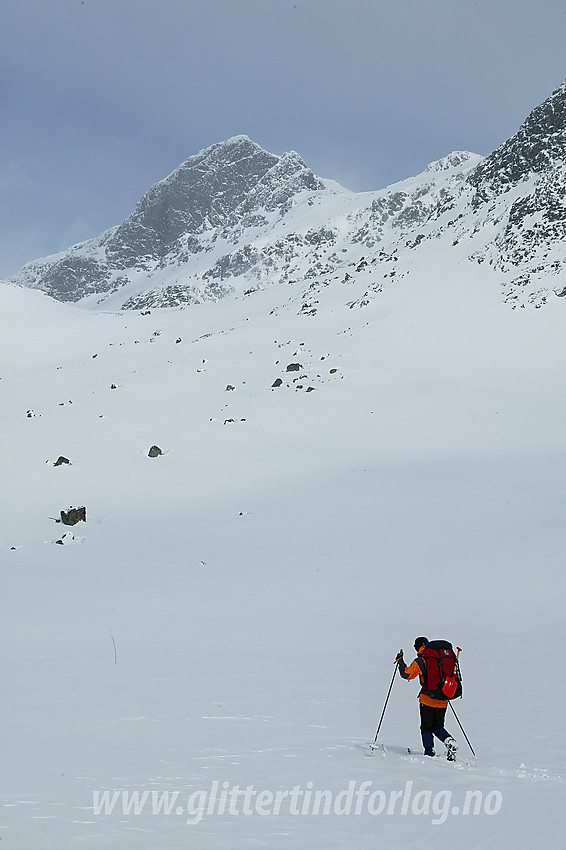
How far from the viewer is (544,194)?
47.0 metres

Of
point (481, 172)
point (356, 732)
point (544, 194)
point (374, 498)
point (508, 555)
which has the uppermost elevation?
point (481, 172)

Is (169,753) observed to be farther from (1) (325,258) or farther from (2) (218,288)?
(2) (218,288)

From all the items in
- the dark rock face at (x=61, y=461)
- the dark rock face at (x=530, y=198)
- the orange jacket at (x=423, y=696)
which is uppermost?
the dark rock face at (x=530, y=198)

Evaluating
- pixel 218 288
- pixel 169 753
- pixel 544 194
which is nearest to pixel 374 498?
pixel 169 753

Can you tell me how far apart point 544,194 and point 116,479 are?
4297 cm

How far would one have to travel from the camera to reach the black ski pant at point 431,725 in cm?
675

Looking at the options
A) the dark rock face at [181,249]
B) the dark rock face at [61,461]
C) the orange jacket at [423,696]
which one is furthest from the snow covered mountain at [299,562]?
the dark rock face at [181,249]

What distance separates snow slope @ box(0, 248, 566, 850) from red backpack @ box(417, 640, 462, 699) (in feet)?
2.43

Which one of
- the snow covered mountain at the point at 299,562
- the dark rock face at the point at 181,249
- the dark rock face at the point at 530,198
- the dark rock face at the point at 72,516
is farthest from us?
the dark rock face at the point at 181,249

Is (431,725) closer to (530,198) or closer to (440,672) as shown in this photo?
(440,672)

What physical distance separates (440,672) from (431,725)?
0.69 metres

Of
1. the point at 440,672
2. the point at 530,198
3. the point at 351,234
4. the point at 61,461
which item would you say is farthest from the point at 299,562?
the point at 351,234

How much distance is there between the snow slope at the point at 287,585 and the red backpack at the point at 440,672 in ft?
2.43

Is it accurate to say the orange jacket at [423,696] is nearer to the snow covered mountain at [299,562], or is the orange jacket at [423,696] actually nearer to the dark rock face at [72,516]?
the snow covered mountain at [299,562]
